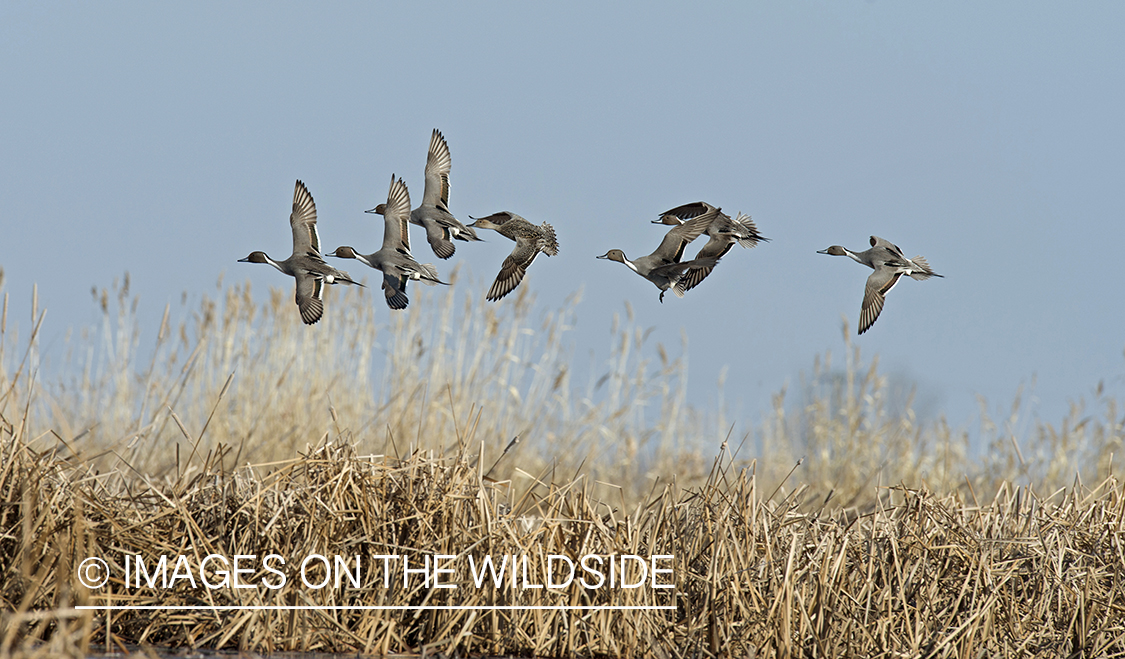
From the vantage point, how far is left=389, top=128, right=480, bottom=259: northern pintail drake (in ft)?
4.56

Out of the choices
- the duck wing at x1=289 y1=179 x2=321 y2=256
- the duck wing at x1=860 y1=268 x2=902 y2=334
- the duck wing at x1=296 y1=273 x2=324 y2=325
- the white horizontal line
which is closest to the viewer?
the duck wing at x1=296 y1=273 x2=324 y2=325

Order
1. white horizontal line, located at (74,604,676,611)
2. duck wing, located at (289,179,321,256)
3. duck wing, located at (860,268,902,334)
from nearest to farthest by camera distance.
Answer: duck wing, located at (289,179,321,256) → duck wing, located at (860,268,902,334) → white horizontal line, located at (74,604,676,611)

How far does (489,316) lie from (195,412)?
1687 mm

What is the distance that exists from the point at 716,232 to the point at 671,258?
0.08 m

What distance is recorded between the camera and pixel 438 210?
1.47m

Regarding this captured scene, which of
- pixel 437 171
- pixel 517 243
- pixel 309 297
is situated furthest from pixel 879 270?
pixel 309 297

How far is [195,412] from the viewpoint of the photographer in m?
5.44

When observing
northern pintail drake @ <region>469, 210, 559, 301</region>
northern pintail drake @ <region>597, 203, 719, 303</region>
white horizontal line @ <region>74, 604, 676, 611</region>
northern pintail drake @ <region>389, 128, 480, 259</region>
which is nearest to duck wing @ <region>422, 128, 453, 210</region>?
northern pintail drake @ <region>389, 128, 480, 259</region>

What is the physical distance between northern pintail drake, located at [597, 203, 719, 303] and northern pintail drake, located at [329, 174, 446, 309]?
256 mm

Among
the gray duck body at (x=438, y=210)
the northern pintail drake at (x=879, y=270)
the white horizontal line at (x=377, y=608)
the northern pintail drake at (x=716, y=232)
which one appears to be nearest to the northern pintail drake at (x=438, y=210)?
the gray duck body at (x=438, y=210)

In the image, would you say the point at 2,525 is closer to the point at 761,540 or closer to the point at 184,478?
the point at 184,478

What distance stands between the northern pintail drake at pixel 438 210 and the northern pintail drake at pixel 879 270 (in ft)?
1.88

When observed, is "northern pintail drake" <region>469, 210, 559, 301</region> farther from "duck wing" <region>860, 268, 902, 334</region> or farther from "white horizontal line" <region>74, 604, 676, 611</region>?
"white horizontal line" <region>74, 604, 676, 611</region>

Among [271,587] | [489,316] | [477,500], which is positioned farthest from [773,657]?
[489,316]
